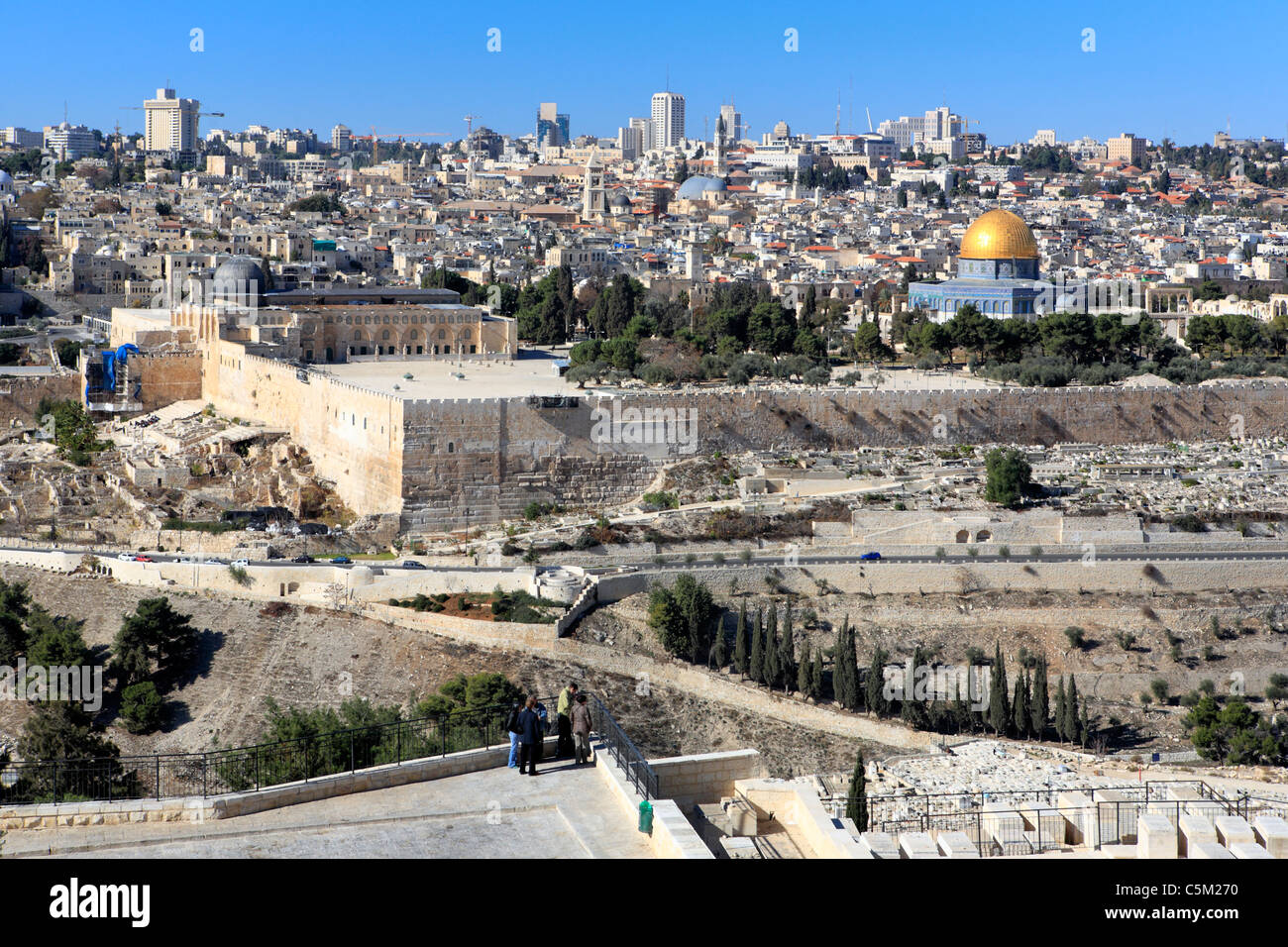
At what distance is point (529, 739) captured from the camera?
10.7m

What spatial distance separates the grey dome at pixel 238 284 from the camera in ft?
128

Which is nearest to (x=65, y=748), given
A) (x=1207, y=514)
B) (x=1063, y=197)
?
(x=1207, y=514)

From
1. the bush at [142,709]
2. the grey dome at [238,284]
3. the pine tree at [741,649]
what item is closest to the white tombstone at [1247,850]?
the pine tree at [741,649]

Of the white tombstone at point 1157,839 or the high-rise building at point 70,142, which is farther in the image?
the high-rise building at point 70,142

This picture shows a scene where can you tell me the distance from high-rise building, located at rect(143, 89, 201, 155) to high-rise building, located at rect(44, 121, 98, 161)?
4467 millimetres

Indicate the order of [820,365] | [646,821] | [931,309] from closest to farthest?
[646,821]
[820,365]
[931,309]

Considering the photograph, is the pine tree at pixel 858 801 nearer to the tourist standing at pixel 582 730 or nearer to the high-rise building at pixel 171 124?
the tourist standing at pixel 582 730

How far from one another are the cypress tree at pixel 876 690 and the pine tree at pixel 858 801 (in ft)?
11.6

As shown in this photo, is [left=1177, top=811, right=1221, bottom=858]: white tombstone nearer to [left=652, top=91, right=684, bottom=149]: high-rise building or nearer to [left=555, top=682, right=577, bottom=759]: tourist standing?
[left=555, top=682, right=577, bottom=759]: tourist standing

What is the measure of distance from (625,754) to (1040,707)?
11799 millimetres

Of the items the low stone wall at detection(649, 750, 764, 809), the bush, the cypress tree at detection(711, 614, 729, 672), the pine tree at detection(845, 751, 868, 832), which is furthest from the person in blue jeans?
the cypress tree at detection(711, 614, 729, 672)
